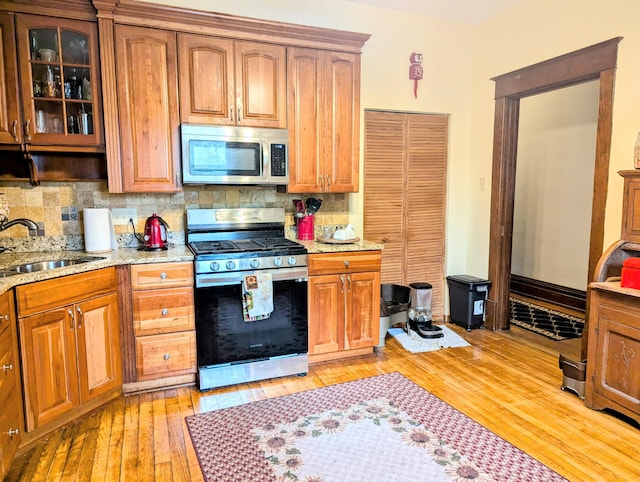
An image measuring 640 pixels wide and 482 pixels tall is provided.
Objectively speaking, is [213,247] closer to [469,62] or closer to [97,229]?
[97,229]

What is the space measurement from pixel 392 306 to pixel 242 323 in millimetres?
1394

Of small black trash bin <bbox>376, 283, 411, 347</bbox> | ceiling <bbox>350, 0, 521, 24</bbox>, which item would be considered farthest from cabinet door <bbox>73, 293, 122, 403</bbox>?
ceiling <bbox>350, 0, 521, 24</bbox>

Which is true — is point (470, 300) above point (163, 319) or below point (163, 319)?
below

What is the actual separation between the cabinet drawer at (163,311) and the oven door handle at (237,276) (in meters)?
0.12

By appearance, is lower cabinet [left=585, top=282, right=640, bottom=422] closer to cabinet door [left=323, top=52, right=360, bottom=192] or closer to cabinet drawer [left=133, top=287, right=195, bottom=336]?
cabinet door [left=323, top=52, right=360, bottom=192]

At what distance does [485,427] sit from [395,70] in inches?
119

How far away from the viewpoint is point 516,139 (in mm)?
3977

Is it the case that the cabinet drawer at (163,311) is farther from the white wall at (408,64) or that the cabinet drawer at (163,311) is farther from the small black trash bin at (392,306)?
the white wall at (408,64)

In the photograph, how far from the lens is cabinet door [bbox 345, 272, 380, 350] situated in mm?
3316

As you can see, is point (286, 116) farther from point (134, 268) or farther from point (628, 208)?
point (628, 208)

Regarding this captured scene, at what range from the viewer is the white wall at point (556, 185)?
4.82 meters

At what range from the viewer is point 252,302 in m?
2.90

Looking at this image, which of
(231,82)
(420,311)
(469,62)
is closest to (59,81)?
(231,82)

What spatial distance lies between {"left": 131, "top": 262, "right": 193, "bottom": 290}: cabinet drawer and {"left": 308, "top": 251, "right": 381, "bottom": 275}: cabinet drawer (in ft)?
2.88
